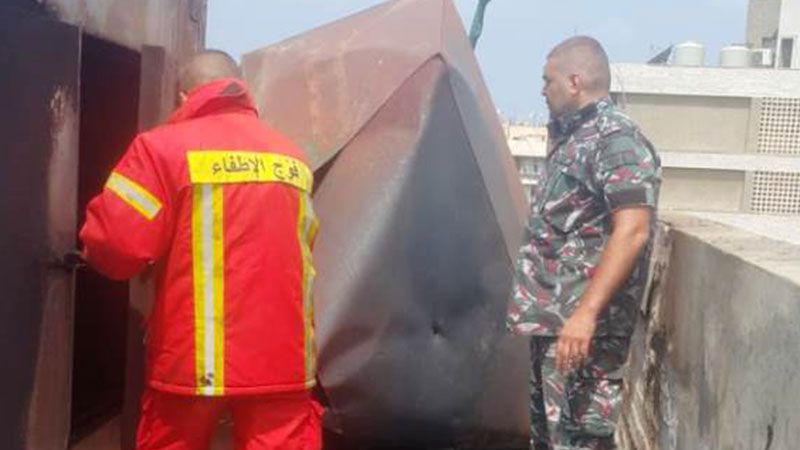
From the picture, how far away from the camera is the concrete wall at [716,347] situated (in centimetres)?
231

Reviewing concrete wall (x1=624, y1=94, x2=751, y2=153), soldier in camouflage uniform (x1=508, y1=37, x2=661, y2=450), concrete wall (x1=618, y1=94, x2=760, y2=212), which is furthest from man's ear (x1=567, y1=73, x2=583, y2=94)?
concrete wall (x1=618, y1=94, x2=760, y2=212)

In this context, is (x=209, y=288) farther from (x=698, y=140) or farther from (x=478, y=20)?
(x=698, y=140)

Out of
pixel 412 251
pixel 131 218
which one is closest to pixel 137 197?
pixel 131 218

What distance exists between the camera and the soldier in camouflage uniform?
3.18m

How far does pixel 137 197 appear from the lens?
2.75m

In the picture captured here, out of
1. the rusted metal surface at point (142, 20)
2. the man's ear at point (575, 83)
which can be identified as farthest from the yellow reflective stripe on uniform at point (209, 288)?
the man's ear at point (575, 83)

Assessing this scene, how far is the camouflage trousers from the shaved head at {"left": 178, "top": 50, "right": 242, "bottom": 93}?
1.38 m

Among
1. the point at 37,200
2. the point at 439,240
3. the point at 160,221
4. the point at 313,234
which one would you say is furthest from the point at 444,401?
the point at 37,200

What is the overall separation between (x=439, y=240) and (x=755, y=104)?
46.2 meters

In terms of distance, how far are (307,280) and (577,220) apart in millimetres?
919

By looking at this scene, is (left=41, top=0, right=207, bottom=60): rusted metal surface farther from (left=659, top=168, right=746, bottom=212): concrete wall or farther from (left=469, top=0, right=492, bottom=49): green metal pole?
(left=659, top=168, right=746, bottom=212): concrete wall

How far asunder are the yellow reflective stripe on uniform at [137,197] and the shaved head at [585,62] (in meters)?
1.43

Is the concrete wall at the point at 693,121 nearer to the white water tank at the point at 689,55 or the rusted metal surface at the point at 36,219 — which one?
the white water tank at the point at 689,55

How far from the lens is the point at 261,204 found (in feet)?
9.39
